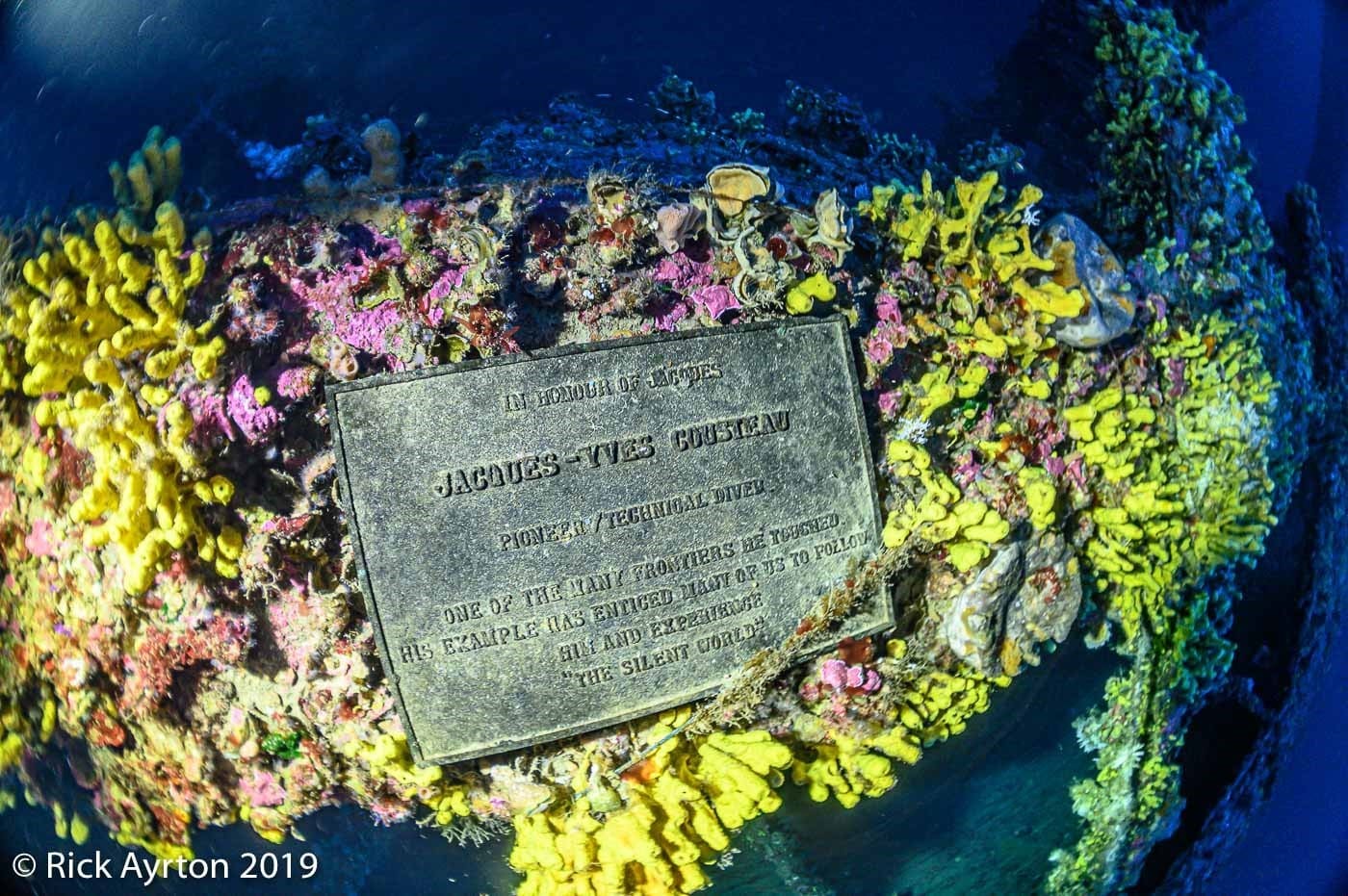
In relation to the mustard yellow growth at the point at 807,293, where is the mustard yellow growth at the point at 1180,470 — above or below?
below

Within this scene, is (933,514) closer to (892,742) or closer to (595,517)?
(892,742)

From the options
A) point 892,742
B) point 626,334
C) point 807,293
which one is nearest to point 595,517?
point 626,334

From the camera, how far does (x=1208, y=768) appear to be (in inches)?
133

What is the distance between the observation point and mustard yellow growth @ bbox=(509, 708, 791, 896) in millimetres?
2541

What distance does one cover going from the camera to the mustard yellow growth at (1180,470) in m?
2.89

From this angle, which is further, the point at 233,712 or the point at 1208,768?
the point at 1208,768

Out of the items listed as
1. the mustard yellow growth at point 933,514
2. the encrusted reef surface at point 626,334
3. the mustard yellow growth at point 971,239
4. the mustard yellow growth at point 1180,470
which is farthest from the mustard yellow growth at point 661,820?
the mustard yellow growth at point 971,239

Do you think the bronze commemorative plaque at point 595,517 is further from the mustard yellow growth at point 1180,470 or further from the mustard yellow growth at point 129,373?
the mustard yellow growth at point 1180,470

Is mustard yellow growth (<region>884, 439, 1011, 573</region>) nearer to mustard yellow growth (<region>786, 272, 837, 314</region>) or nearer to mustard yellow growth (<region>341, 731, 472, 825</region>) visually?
mustard yellow growth (<region>786, 272, 837, 314</region>)

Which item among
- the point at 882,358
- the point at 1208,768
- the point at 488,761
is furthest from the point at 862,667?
the point at 1208,768

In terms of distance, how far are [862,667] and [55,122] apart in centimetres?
294

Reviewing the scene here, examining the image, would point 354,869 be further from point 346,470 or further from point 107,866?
point 346,470

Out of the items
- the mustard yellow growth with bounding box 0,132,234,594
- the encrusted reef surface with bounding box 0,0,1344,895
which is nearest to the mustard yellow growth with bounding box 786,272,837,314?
the encrusted reef surface with bounding box 0,0,1344,895

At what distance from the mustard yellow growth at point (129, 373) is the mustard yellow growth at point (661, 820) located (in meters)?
1.24
